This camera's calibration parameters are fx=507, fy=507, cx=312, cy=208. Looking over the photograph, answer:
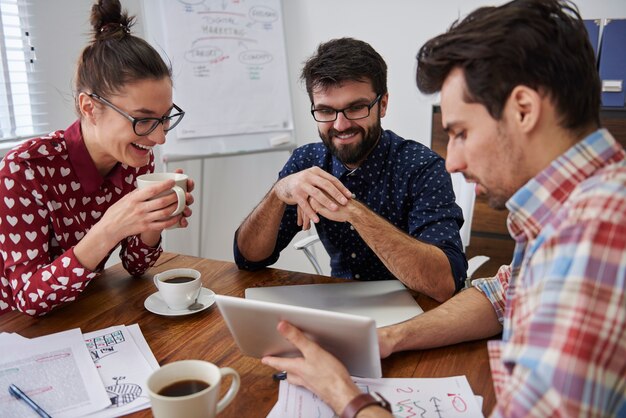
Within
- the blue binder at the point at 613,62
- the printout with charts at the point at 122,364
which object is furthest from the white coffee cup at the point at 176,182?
the blue binder at the point at 613,62

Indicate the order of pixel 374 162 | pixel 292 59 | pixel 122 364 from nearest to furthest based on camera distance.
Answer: pixel 122 364, pixel 374 162, pixel 292 59

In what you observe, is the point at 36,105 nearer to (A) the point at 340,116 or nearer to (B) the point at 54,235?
(B) the point at 54,235

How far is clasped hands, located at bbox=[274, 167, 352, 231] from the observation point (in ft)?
4.14

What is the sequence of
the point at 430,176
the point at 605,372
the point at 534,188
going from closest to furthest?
the point at 605,372 < the point at 534,188 < the point at 430,176

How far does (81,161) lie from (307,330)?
2.71ft

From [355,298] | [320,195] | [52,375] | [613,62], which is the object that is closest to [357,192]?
[320,195]

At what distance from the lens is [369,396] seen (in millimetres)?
732

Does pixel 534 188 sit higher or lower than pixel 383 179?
higher

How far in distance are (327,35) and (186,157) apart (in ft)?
3.78

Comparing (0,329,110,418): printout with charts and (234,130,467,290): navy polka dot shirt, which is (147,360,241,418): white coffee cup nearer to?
(0,329,110,418): printout with charts

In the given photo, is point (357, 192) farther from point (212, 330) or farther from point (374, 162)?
point (212, 330)

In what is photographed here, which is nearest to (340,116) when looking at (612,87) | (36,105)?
(612,87)

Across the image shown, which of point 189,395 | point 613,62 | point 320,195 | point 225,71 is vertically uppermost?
point 225,71

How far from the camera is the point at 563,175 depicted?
0.69 meters
